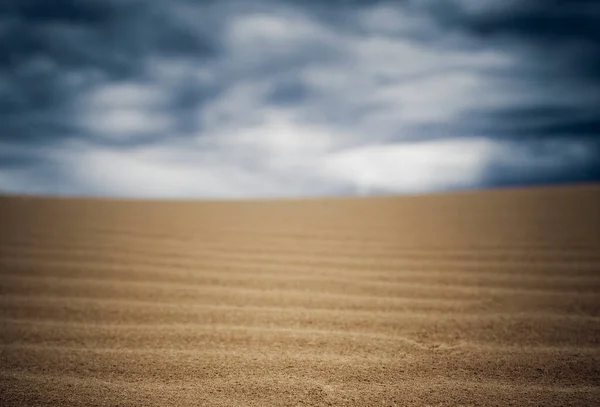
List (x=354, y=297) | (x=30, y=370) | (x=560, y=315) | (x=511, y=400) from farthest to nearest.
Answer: (x=354, y=297) → (x=560, y=315) → (x=30, y=370) → (x=511, y=400)

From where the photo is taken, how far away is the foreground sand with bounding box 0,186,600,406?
1.44 m

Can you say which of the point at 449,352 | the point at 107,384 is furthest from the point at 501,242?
the point at 107,384

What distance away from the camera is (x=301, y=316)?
2.11 m

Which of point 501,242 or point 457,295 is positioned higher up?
point 501,242

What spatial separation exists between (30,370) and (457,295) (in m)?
2.33

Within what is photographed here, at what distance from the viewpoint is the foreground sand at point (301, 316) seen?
1.44 m

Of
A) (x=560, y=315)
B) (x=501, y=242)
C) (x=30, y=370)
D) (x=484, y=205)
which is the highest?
(x=484, y=205)

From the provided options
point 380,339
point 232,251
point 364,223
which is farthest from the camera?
point 364,223

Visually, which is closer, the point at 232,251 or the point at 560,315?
the point at 560,315

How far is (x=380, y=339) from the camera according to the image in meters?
1.82

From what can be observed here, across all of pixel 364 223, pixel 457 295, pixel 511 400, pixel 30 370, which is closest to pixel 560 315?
pixel 457 295

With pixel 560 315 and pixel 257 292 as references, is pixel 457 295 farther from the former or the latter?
pixel 257 292

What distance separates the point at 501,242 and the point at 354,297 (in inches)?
87.5

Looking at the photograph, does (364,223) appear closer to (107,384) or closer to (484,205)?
(484,205)
